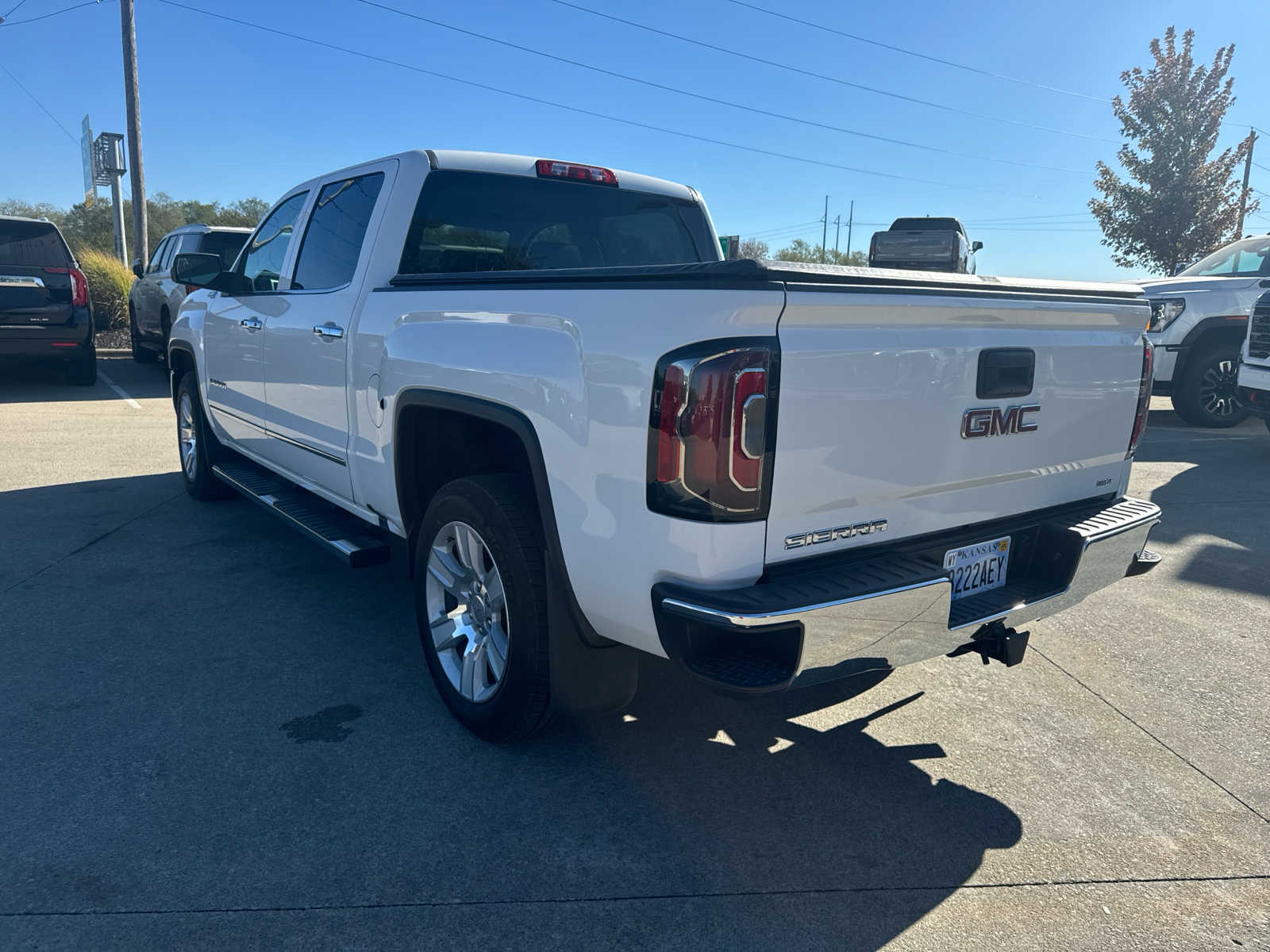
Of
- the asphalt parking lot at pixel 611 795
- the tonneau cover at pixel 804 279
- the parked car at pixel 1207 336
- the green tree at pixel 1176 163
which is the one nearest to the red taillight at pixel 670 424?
the tonneau cover at pixel 804 279

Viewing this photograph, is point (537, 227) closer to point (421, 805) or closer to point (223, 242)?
point (421, 805)

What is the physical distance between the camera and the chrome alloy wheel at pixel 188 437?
650cm

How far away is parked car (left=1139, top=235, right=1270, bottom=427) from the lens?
1004 cm

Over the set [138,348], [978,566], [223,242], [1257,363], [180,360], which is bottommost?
[138,348]

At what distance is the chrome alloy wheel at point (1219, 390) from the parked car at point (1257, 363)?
1.95 meters

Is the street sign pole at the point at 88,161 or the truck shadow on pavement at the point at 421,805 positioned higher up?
the street sign pole at the point at 88,161

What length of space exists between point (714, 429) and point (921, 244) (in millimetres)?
23383

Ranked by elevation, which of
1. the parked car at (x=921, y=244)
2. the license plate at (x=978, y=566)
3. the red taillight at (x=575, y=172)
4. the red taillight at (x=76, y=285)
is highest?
the parked car at (x=921, y=244)

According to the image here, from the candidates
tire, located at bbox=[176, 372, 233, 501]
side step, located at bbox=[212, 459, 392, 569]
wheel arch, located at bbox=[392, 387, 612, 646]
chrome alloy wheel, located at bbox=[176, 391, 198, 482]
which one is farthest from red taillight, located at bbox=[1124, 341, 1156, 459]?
chrome alloy wheel, located at bbox=[176, 391, 198, 482]

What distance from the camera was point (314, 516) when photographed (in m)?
4.54

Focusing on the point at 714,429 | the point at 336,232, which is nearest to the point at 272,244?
the point at 336,232

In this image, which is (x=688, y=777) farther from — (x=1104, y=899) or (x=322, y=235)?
(x=322, y=235)

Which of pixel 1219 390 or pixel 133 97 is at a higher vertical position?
pixel 133 97

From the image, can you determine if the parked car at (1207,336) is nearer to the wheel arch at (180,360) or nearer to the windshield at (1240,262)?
the windshield at (1240,262)
